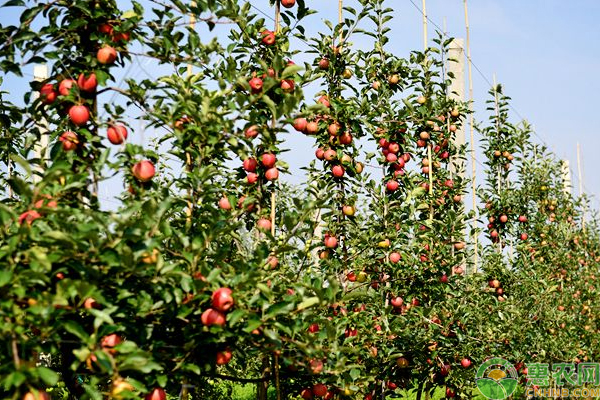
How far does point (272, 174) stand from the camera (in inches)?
133

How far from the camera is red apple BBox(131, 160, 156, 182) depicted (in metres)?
2.49

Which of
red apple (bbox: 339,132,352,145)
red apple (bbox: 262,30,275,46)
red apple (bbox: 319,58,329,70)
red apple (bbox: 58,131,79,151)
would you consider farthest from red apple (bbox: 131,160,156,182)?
red apple (bbox: 319,58,329,70)

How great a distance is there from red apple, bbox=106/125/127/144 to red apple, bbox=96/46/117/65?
27 centimetres

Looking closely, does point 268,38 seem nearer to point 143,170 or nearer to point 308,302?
point 143,170

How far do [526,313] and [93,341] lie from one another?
577cm

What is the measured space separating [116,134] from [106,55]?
13.0 inches

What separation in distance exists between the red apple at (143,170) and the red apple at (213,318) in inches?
24.3

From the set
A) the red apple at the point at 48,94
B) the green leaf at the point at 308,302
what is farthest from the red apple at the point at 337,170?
the red apple at the point at 48,94

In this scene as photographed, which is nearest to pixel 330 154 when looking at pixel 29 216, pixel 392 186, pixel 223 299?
pixel 392 186

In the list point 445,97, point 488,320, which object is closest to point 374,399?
point 488,320

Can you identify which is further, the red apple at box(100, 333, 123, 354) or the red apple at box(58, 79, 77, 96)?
the red apple at box(58, 79, 77, 96)

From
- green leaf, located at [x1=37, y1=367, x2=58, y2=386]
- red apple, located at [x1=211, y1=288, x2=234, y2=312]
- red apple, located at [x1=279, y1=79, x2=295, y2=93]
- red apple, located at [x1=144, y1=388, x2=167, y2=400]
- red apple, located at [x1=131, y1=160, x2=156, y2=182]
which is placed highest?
red apple, located at [x1=279, y1=79, x2=295, y2=93]

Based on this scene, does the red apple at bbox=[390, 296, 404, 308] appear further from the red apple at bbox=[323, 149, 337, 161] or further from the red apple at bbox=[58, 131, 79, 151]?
the red apple at bbox=[58, 131, 79, 151]

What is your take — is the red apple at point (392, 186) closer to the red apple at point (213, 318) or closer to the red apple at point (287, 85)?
the red apple at point (287, 85)
